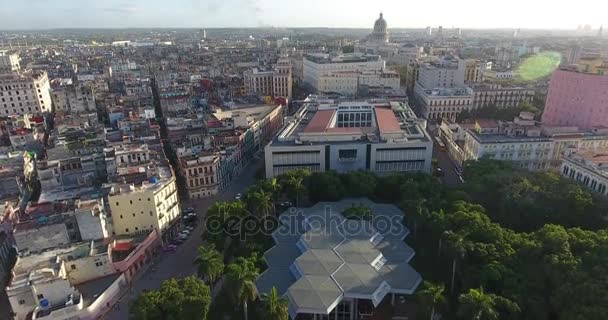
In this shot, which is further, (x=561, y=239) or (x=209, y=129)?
Answer: (x=209, y=129)

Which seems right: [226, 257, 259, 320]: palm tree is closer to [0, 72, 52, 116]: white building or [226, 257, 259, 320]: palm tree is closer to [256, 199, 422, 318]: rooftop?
[256, 199, 422, 318]: rooftop

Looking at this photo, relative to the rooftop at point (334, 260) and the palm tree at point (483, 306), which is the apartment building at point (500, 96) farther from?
the palm tree at point (483, 306)

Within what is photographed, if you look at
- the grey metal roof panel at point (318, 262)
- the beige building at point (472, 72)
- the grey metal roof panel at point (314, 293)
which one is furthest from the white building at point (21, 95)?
the beige building at point (472, 72)

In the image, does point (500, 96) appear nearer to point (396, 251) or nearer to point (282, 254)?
point (396, 251)

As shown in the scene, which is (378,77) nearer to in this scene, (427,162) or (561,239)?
(427,162)

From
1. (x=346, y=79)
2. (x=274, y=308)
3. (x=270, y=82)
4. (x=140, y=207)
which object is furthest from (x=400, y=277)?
(x=270, y=82)

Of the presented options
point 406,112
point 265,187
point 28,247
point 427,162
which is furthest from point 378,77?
point 28,247

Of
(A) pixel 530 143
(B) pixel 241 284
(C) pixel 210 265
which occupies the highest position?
(A) pixel 530 143
